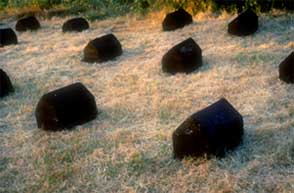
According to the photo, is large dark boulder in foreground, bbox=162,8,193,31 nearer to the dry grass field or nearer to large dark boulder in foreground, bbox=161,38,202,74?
the dry grass field

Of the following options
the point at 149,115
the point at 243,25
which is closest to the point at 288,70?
the point at 149,115

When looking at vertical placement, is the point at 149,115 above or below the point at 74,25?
above

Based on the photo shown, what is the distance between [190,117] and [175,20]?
6.45 meters

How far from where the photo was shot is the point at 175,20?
38.0ft

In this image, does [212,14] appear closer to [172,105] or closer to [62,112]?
[172,105]

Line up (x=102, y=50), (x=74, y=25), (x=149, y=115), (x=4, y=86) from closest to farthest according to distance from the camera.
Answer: (x=149, y=115) < (x=4, y=86) < (x=102, y=50) < (x=74, y=25)

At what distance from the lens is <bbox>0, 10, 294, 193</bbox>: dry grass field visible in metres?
5.07

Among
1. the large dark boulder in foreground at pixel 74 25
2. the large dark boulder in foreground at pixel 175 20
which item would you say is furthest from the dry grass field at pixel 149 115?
the large dark boulder in foreground at pixel 74 25

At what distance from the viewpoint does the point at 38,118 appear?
22.1 ft

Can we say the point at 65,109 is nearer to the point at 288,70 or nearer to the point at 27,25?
the point at 288,70

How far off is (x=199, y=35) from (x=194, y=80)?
2985mm

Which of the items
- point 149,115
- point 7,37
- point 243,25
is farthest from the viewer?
point 7,37

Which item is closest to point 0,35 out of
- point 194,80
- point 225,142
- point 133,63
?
point 133,63

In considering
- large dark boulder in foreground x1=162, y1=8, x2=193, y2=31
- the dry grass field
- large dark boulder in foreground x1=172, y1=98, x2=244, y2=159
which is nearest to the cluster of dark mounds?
large dark boulder in foreground x1=172, y1=98, x2=244, y2=159
